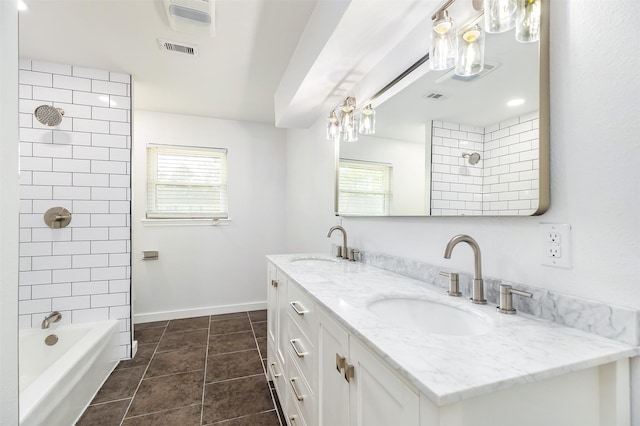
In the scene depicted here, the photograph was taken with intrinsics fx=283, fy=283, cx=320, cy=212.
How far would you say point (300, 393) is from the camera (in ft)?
4.18

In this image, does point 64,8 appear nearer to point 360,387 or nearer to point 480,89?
point 480,89

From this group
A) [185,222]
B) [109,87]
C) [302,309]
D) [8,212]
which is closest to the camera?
[8,212]

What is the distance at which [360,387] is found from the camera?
0.77 meters

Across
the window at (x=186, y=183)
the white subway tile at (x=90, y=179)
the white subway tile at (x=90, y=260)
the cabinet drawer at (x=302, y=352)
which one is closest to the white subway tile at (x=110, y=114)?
the white subway tile at (x=90, y=179)

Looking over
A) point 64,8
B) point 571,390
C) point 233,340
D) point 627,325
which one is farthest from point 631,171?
point 233,340

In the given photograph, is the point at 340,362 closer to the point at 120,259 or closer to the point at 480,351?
the point at 480,351

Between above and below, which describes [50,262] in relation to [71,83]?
below

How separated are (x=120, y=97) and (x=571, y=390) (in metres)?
3.14

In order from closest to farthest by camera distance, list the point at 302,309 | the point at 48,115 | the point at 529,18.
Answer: the point at 529,18, the point at 302,309, the point at 48,115

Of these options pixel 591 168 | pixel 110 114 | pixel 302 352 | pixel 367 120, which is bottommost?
pixel 302 352

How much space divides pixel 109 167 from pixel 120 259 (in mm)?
769

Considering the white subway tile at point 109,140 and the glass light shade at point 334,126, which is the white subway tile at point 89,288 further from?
the glass light shade at point 334,126

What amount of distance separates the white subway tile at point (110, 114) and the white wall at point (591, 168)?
2.76 m

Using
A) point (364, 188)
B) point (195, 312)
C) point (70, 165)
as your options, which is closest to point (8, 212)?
point (364, 188)
